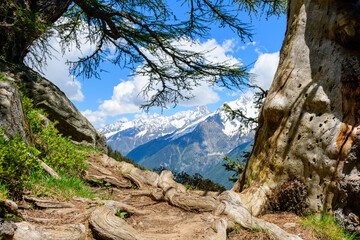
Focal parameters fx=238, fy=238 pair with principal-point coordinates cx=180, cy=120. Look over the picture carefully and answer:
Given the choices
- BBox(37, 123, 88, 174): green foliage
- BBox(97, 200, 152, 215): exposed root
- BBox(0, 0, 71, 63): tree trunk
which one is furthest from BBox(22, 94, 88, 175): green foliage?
BBox(0, 0, 71, 63): tree trunk

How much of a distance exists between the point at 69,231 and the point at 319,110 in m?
4.04

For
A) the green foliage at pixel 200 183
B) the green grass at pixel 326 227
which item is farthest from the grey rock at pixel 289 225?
the green foliage at pixel 200 183

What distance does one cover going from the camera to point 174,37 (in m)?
8.50

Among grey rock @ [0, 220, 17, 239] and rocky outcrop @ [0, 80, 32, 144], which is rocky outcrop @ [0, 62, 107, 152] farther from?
grey rock @ [0, 220, 17, 239]

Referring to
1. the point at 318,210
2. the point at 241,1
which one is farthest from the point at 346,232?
the point at 241,1

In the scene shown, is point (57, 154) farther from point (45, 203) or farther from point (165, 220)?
point (165, 220)

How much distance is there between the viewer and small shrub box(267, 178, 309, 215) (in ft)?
12.8

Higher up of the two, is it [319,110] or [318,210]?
[319,110]

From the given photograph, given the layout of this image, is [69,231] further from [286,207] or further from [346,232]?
[346,232]

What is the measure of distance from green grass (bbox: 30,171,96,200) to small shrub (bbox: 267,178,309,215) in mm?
3331

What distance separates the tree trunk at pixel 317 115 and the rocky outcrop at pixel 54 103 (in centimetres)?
782

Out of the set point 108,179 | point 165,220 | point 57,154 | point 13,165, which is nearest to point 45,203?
point 13,165

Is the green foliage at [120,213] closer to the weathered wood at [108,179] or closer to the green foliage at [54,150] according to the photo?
the green foliage at [54,150]

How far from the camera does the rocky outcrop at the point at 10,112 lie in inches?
149
